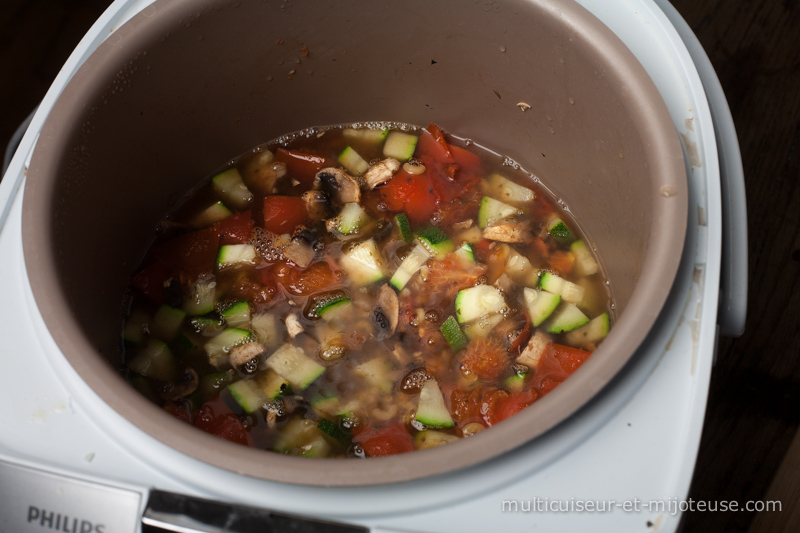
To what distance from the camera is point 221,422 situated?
119 centimetres

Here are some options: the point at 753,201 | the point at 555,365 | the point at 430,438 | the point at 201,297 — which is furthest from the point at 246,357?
the point at 753,201

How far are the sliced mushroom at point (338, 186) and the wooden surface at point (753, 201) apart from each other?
111cm

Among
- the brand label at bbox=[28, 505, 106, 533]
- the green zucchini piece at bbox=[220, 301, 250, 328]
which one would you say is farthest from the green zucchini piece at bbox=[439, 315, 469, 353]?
the brand label at bbox=[28, 505, 106, 533]

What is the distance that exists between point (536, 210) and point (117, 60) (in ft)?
3.10

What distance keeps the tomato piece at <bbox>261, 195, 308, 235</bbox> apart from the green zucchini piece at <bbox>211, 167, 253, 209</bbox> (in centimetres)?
7

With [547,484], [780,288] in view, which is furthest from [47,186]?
[780,288]

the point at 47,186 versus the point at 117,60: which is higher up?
the point at 117,60

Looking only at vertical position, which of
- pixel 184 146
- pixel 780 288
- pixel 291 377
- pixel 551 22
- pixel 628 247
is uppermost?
pixel 551 22

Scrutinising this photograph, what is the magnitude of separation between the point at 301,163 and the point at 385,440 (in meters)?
0.73

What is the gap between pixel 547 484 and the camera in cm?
80

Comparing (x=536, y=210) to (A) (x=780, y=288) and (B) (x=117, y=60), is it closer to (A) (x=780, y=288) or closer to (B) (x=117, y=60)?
(A) (x=780, y=288)

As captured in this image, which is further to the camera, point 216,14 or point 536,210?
point 536,210

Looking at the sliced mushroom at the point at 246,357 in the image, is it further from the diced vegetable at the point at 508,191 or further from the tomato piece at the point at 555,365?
the diced vegetable at the point at 508,191

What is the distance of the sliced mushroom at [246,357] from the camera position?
125 centimetres
